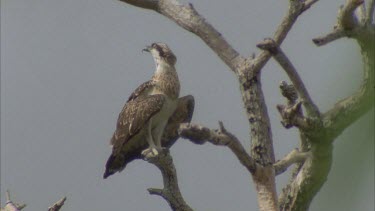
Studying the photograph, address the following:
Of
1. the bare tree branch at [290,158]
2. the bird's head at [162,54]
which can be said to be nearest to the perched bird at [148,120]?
the bird's head at [162,54]

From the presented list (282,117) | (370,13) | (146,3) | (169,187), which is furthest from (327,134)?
(146,3)

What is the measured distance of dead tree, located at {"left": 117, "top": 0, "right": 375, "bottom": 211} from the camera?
2.44 meters

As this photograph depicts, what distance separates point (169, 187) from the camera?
12.6ft

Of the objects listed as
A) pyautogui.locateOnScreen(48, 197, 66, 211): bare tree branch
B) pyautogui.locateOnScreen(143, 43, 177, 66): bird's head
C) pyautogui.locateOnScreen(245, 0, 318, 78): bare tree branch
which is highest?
pyautogui.locateOnScreen(143, 43, 177, 66): bird's head

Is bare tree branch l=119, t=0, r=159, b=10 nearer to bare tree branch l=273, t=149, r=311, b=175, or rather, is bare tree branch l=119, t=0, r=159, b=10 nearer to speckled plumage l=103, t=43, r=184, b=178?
bare tree branch l=273, t=149, r=311, b=175

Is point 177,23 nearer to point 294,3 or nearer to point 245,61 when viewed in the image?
point 245,61

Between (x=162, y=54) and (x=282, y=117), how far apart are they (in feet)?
12.0

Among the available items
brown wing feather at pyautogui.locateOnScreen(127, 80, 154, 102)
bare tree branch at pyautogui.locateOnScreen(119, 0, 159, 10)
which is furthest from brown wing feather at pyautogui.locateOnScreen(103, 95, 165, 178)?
bare tree branch at pyautogui.locateOnScreen(119, 0, 159, 10)

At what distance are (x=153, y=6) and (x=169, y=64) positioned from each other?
2.34 meters

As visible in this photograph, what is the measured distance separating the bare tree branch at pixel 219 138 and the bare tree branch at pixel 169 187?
2.56 ft

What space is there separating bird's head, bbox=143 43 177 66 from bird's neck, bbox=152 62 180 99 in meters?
0.05

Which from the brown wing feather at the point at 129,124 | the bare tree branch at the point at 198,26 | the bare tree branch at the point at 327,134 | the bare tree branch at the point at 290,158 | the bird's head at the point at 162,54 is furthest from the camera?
the bird's head at the point at 162,54

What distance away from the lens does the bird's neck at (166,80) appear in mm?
5891

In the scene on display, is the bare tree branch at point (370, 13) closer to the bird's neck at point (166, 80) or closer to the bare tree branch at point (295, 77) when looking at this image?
the bare tree branch at point (295, 77)
